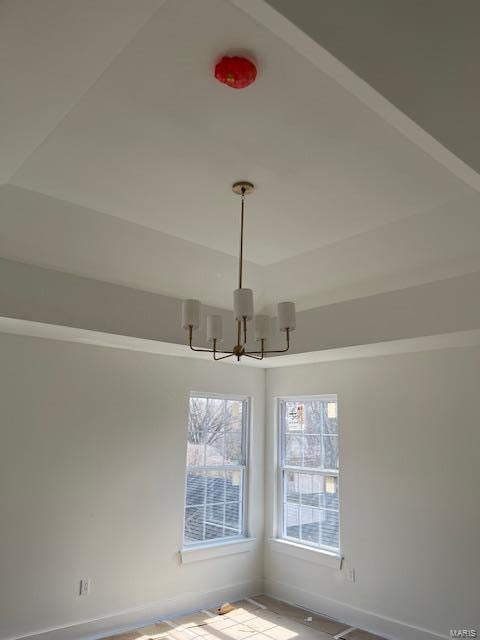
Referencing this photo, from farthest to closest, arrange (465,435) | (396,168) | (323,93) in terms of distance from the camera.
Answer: (465,435)
(396,168)
(323,93)

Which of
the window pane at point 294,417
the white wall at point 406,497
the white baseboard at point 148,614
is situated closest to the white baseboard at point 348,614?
the white wall at point 406,497

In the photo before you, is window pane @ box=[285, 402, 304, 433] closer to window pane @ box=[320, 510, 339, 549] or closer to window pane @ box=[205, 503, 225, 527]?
window pane @ box=[320, 510, 339, 549]

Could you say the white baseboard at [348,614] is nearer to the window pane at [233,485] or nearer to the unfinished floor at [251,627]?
the unfinished floor at [251,627]

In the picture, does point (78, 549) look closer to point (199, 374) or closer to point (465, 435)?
point (199, 374)

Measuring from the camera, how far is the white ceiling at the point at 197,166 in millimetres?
1691

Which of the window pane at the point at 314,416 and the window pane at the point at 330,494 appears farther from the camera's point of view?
the window pane at the point at 314,416

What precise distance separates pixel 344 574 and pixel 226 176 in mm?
3547

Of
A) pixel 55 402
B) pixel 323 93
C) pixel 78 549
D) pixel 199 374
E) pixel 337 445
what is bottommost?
pixel 78 549

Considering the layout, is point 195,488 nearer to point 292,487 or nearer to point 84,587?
point 292,487

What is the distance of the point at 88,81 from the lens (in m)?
1.85

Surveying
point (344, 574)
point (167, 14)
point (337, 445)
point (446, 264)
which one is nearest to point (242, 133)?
point (167, 14)

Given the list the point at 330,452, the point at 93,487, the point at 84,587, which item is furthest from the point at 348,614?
the point at 93,487

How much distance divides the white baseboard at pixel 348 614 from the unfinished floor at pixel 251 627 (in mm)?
70

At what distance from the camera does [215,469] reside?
4.82m
